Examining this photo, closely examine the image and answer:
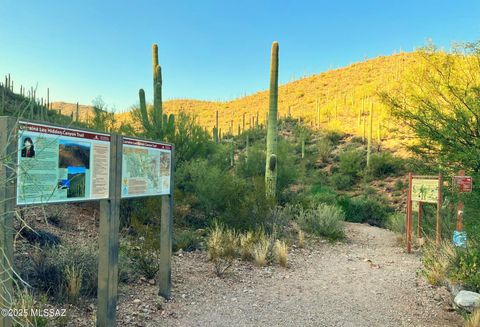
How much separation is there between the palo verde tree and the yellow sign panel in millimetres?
573

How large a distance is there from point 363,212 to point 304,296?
43.0ft

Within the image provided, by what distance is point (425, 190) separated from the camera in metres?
9.92

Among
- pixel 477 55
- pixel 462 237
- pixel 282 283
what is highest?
pixel 477 55

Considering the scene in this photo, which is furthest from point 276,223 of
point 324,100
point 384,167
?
point 324,100

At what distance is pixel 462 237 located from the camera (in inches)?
275

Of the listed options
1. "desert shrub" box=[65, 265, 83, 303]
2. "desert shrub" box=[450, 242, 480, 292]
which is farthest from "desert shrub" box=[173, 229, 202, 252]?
"desert shrub" box=[450, 242, 480, 292]

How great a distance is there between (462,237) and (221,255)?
443 cm

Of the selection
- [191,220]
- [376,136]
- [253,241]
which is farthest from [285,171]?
[376,136]

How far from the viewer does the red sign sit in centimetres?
730

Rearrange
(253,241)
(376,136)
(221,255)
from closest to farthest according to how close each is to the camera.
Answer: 1. (221,255)
2. (253,241)
3. (376,136)

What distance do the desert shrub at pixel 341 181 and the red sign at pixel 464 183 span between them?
66.5 ft

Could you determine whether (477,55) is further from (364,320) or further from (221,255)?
(221,255)

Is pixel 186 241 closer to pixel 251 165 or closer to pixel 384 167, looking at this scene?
pixel 251 165

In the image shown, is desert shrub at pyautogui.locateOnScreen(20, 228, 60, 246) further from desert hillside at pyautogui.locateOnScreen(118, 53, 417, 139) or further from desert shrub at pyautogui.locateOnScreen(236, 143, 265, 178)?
desert hillside at pyautogui.locateOnScreen(118, 53, 417, 139)
